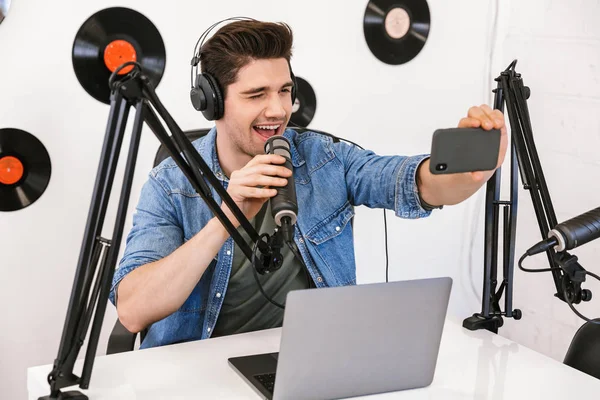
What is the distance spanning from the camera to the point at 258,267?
1.20 m

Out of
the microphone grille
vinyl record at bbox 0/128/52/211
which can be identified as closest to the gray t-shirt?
the microphone grille

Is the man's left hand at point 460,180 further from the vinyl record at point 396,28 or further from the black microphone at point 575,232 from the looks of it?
the vinyl record at point 396,28

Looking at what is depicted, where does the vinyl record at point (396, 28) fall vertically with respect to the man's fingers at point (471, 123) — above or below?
above

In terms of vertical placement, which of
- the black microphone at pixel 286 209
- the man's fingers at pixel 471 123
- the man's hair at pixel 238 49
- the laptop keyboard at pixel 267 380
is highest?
the man's hair at pixel 238 49

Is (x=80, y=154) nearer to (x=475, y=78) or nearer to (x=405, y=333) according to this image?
(x=405, y=333)

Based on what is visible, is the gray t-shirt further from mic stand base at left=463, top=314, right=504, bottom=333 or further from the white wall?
the white wall

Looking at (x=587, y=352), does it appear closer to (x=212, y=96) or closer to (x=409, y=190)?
(x=409, y=190)

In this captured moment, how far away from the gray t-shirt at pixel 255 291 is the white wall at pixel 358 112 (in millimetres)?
621

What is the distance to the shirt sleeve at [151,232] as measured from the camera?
60.7 inches

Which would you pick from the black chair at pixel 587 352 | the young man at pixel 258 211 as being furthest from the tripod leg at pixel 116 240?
the black chair at pixel 587 352

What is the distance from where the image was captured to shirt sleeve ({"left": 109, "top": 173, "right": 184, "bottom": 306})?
1.54 m

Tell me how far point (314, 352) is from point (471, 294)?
1920 millimetres

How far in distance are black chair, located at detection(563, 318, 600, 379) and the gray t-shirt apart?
1.91 feet

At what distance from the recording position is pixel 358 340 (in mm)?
1165
